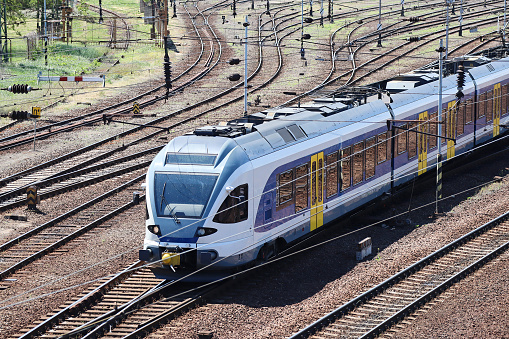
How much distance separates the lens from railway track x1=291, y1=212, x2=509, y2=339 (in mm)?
18016

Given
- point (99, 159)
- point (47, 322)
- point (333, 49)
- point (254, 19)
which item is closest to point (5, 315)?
point (47, 322)

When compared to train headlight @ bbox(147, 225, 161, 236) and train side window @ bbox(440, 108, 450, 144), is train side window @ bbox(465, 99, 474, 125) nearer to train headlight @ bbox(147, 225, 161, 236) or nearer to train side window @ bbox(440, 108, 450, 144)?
train side window @ bbox(440, 108, 450, 144)

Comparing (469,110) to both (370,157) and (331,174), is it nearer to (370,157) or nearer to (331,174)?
(370,157)

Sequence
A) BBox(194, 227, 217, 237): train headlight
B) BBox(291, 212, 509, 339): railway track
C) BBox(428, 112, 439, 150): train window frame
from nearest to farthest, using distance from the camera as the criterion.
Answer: BBox(291, 212, 509, 339): railway track
BBox(194, 227, 217, 237): train headlight
BBox(428, 112, 439, 150): train window frame

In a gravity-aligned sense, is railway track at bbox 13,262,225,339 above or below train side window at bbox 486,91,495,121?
below

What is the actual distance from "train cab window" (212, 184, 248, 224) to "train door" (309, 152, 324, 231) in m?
3.35

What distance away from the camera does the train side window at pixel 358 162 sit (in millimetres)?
25109

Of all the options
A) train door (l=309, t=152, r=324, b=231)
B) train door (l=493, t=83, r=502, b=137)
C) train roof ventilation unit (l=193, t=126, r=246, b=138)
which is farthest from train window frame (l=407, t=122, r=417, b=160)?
train roof ventilation unit (l=193, t=126, r=246, b=138)

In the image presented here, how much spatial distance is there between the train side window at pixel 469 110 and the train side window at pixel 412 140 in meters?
4.70

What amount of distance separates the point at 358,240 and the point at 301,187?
129 inches

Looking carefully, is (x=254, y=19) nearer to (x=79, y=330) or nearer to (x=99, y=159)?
(x=99, y=159)

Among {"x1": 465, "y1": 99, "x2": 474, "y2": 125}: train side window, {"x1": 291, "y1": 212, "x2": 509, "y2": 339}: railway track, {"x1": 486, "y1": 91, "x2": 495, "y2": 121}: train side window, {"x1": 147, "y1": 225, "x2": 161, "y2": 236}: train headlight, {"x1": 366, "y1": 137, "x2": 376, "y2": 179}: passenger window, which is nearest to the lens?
{"x1": 291, "y1": 212, "x2": 509, "y2": 339}: railway track

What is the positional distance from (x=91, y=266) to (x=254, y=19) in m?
57.5

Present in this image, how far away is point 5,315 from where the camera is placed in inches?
751
